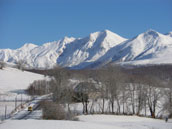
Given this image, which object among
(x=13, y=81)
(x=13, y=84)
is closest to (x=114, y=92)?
(x=13, y=84)

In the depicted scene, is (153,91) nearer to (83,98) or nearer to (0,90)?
(83,98)

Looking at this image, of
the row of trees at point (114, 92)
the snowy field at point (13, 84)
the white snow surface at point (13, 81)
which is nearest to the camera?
the row of trees at point (114, 92)

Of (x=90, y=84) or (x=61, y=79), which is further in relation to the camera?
(x=61, y=79)

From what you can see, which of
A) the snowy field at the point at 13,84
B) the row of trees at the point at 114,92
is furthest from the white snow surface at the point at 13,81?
the row of trees at the point at 114,92

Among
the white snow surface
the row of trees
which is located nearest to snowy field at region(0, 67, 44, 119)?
the white snow surface

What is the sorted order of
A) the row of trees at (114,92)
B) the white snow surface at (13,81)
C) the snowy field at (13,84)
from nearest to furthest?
1. the row of trees at (114,92)
2. the snowy field at (13,84)
3. the white snow surface at (13,81)

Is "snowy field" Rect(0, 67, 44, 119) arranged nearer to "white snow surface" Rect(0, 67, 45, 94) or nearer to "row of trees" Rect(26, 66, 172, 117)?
"white snow surface" Rect(0, 67, 45, 94)

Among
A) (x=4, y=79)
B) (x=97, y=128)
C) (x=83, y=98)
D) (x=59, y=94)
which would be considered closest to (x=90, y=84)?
(x=83, y=98)

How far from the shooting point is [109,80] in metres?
53.2

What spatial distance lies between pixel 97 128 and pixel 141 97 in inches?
1078

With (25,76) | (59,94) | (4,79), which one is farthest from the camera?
(25,76)

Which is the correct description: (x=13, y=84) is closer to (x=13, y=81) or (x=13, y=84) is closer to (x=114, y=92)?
(x=13, y=81)

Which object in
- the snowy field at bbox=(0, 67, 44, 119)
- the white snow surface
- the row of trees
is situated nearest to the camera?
the row of trees

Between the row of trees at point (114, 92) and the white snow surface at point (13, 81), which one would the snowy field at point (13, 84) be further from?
the row of trees at point (114, 92)
